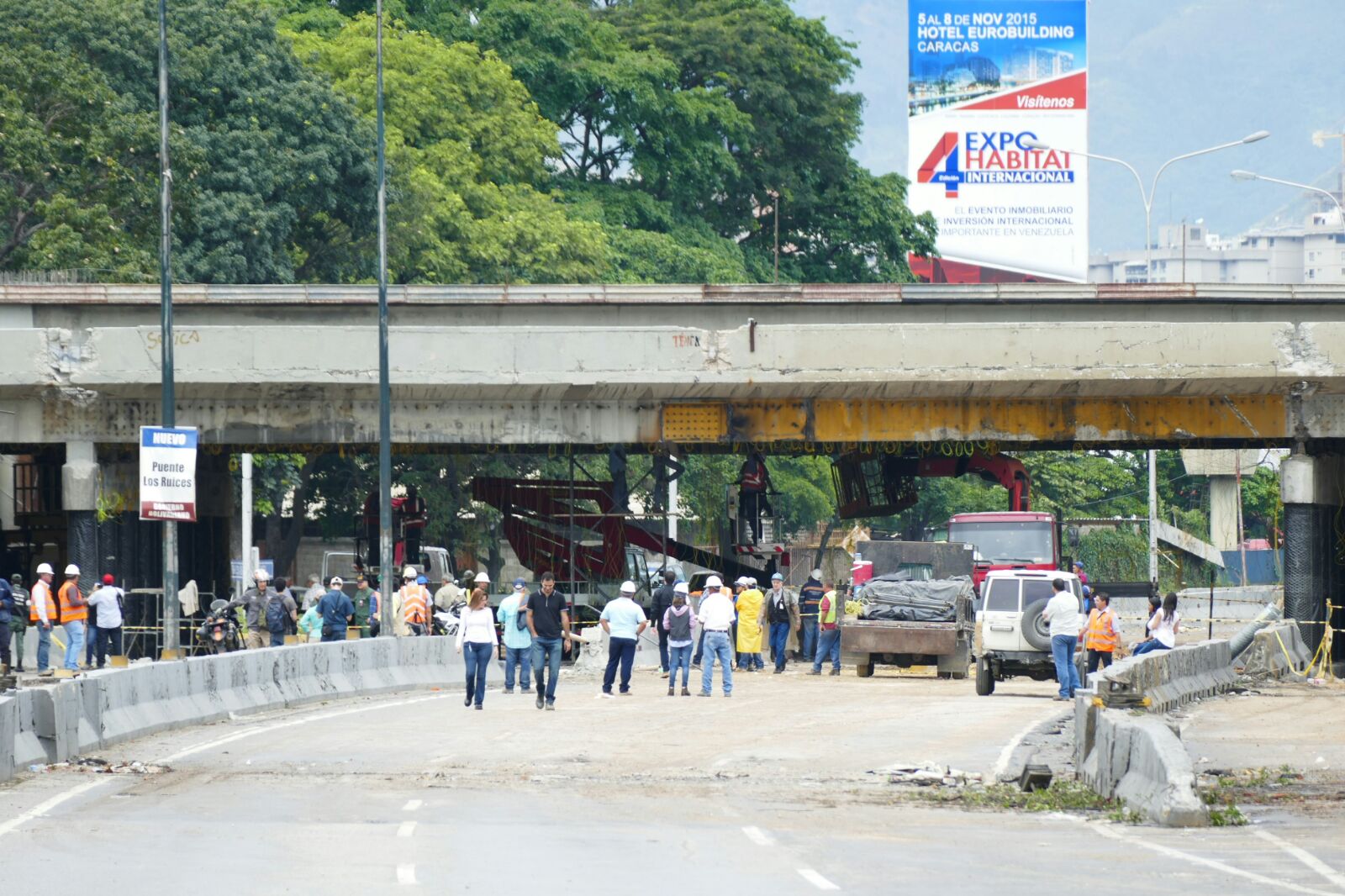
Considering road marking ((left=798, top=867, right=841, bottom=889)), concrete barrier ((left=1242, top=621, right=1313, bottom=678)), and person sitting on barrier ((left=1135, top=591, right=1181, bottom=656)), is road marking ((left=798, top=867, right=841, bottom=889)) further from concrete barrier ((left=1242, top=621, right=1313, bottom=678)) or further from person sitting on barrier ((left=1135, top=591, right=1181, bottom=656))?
concrete barrier ((left=1242, top=621, right=1313, bottom=678))

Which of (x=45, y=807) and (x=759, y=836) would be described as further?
(x=45, y=807)

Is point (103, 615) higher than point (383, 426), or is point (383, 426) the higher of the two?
point (383, 426)

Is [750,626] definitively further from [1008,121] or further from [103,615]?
[1008,121]

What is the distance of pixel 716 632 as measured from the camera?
30.8 metres

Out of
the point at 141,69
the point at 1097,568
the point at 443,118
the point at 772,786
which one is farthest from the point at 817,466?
the point at 772,786

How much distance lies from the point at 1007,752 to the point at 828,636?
16.3 metres

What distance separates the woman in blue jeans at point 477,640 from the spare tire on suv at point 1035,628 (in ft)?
30.2

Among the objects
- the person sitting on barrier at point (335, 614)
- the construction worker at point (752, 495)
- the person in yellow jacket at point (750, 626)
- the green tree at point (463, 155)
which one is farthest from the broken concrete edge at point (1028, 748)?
the green tree at point (463, 155)

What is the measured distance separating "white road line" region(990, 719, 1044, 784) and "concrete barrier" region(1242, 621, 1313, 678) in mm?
10419

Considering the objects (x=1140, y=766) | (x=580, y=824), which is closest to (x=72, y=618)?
(x=580, y=824)

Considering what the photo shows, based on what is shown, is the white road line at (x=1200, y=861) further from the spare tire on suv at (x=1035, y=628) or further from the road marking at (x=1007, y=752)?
the spare tire on suv at (x=1035, y=628)

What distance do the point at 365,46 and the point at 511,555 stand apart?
31380mm

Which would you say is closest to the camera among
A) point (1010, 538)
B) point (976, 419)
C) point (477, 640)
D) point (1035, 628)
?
point (477, 640)

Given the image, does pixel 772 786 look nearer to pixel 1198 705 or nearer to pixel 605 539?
pixel 1198 705
